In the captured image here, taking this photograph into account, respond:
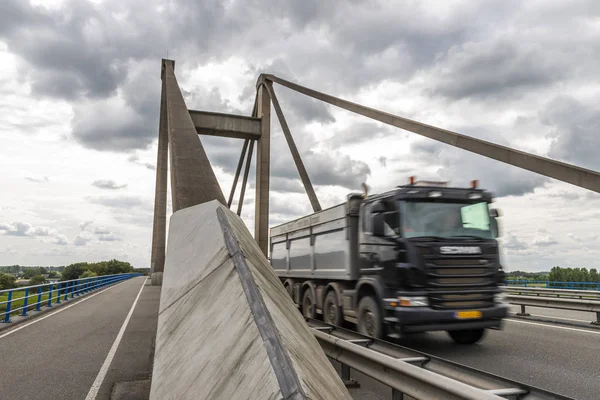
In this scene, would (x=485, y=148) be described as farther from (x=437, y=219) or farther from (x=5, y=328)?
(x=5, y=328)

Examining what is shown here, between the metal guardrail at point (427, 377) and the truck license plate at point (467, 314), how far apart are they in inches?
65.9

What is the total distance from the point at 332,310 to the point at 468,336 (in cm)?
295

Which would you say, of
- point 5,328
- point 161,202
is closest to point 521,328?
point 5,328

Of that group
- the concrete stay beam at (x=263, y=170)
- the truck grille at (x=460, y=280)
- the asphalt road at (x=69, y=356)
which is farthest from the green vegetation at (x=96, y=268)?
the truck grille at (x=460, y=280)

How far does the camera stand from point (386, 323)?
768cm

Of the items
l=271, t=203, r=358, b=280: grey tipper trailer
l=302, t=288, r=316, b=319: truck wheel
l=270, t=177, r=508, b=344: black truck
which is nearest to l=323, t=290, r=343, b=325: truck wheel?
l=270, t=177, r=508, b=344: black truck

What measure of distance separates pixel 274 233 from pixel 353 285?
671cm

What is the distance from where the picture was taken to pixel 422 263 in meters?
7.31

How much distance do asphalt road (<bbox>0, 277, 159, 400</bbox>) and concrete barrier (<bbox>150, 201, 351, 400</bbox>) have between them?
7.47ft

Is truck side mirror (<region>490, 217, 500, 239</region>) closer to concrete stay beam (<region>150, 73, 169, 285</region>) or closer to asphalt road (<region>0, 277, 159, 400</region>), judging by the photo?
asphalt road (<region>0, 277, 159, 400</region>)

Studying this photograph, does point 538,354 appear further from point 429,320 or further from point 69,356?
point 69,356

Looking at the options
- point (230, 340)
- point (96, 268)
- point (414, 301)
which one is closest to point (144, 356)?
point (414, 301)

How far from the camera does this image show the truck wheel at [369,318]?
25.6 feet

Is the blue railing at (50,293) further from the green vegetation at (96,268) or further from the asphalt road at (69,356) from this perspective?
the green vegetation at (96,268)
